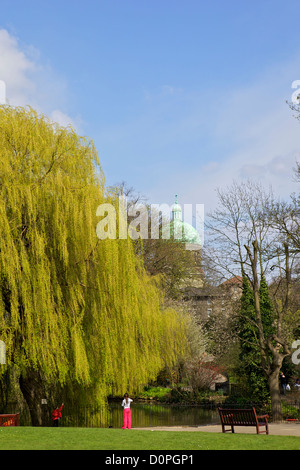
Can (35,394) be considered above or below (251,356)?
below

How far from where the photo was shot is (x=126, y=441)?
9.77 m

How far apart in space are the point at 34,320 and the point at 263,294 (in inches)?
610

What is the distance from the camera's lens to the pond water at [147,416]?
683 inches

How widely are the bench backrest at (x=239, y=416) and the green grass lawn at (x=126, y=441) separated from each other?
137 inches

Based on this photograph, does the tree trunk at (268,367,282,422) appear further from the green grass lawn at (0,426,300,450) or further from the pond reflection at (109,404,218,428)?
the green grass lawn at (0,426,300,450)

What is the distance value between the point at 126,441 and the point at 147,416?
52.5ft

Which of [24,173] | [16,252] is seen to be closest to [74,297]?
[16,252]

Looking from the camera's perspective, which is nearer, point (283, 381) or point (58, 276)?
point (58, 276)

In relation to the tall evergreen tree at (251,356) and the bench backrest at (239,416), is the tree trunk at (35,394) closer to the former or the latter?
the bench backrest at (239,416)

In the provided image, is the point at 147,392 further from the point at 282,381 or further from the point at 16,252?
the point at 16,252

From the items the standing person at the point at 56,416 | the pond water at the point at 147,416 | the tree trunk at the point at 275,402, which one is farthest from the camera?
the tree trunk at the point at 275,402

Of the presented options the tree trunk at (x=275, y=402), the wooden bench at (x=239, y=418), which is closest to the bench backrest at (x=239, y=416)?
the wooden bench at (x=239, y=418)

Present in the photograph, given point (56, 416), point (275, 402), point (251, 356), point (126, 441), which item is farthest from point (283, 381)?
point (126, 441)

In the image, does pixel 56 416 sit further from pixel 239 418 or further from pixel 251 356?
pixel 251 356
